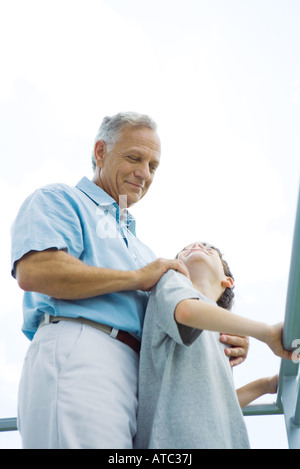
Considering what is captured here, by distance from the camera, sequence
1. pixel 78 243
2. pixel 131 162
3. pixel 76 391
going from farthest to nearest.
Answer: pixel 131 162 → pixel 78 243 → pixel 76 391

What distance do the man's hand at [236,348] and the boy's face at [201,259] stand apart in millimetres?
310

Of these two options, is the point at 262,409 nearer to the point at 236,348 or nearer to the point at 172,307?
the point at 236,348

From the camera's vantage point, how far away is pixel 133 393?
1.10 meters

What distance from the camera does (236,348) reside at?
50.4 inches

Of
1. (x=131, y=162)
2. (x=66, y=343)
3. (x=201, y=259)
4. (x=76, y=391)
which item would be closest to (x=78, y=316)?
(x=66, y=343)

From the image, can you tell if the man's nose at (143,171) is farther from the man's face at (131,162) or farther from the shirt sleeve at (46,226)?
the shirt sleeve at (46,226)

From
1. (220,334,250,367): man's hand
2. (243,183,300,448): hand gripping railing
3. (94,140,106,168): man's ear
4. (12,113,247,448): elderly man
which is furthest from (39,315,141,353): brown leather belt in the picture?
(94,140,106,168): man's ear

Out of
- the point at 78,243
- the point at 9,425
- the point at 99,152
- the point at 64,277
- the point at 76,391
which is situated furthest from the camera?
the point at 99,152

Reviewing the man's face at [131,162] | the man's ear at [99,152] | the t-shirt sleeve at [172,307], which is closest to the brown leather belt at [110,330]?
the t-shirt sleeve at [172,307]

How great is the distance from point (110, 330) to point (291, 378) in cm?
52

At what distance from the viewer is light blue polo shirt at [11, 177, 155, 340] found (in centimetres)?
116

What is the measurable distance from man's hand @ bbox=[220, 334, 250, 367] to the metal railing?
4.1 inches

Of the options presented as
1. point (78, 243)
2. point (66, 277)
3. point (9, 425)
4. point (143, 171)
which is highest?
point (143, 171)
